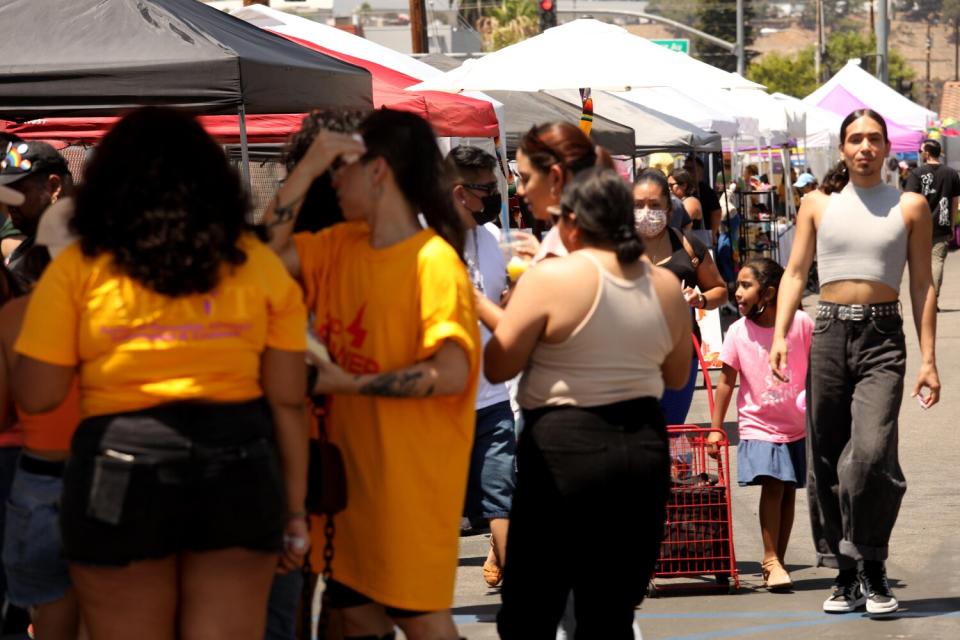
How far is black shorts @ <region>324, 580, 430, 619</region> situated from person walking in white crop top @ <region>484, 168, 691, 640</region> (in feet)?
1.57

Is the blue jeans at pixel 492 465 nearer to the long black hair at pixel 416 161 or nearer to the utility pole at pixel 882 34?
the long black hair at pixel 416 161

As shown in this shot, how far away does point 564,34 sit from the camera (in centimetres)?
1016

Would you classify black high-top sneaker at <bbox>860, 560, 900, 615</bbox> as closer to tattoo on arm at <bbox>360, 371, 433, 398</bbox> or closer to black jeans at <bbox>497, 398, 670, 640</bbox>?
black jeans at <bbox>497, 398, 670, 640</bbox>

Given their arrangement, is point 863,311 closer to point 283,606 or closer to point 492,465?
point 492,465

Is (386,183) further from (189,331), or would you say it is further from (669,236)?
(669,236)

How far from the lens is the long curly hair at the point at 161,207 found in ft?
11.4

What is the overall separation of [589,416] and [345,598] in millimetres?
839

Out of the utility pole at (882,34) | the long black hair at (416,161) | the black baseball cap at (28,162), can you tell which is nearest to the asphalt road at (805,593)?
the long black hair at (416,161)

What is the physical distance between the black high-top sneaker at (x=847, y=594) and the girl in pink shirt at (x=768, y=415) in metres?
0.34

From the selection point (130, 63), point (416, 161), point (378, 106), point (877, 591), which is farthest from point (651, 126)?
point (416, 161)

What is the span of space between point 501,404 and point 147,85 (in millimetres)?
2093

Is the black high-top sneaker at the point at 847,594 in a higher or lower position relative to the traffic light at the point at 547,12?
lower

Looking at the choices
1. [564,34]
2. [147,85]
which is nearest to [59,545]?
[147,85]

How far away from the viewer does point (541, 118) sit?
14531mm
